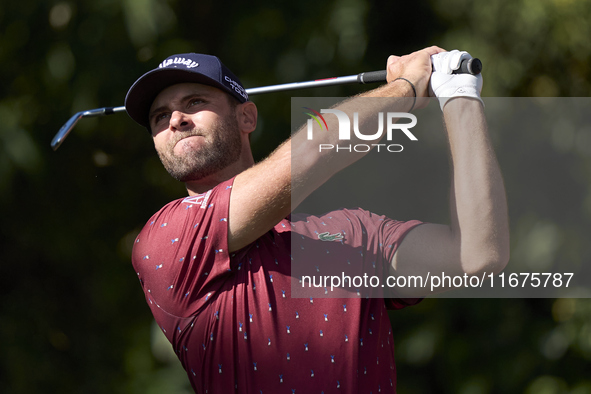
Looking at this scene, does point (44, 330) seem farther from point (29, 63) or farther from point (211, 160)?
point (211, 160)

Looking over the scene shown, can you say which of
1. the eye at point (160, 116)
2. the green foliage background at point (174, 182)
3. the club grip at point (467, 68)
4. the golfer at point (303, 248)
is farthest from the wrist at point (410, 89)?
the green foliage background at point (174, 182)

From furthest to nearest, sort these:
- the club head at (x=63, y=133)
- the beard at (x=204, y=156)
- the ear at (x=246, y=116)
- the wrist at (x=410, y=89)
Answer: the club head at (x=63, y=133)
the ear at (x=246, y=116)
the beard at (x=204, y=156)
the wrist at (x=410, y=89)

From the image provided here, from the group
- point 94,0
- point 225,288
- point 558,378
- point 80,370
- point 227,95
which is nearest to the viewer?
point 225,288

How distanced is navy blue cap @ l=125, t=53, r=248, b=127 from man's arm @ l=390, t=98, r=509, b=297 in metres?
0.57

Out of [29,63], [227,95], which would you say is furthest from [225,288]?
[29,63]

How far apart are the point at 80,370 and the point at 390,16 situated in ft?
6.60

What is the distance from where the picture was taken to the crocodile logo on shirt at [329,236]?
1.48m

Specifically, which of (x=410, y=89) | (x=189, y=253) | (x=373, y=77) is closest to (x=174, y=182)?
(x=373, y=77)

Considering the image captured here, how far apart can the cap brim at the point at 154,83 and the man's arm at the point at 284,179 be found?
0.38 m

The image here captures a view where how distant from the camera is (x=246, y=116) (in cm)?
183

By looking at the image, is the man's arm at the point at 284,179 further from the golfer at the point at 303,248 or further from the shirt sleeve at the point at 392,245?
the shirt sleeve at the point at 392,245

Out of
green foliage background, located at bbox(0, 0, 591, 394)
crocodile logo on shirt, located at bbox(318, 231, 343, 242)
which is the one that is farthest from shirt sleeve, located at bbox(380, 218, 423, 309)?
green foliage background, located at bbox(0, 0, 591, 394)

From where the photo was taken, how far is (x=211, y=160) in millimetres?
1613

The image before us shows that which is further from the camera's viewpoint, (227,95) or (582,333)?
(582,333)
